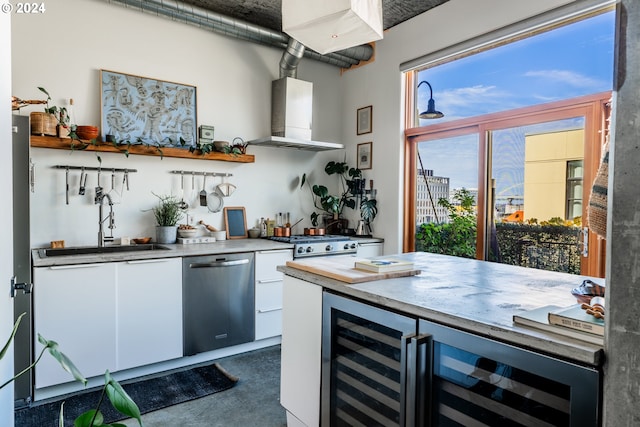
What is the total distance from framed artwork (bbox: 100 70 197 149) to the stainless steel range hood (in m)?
0.71

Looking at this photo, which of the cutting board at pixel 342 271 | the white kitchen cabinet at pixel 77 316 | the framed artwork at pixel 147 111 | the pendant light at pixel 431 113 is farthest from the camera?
the pendant light at pixel 431 113

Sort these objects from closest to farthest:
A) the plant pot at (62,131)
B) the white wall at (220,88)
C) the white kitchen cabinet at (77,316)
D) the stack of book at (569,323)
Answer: the stack of book at (569,323) → the white kitchen cabinet at (77,316) → the plant pot at (62,131) → the white wall at (220,88)

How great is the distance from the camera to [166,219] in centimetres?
359

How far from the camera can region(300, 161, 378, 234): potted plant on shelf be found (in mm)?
4465

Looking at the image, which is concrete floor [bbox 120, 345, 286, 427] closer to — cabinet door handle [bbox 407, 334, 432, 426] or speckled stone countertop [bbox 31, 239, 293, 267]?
speckled stone countertop [bbox 31, 239, 293, 267]

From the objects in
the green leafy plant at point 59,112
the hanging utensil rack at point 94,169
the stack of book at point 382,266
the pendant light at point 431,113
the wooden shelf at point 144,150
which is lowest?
the stack of book at point 382,266

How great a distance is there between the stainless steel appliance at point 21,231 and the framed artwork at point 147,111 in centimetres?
89

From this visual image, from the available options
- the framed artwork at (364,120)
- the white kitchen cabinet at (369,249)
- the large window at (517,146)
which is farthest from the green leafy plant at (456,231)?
the framed artwork at (364,120)

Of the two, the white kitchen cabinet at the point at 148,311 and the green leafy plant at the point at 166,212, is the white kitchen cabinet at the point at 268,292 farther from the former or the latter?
the green leafy plant at the point at 166,212

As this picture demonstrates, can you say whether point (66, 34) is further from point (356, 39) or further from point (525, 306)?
point (525, 306)

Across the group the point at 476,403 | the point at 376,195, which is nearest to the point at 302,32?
the point at 476,403

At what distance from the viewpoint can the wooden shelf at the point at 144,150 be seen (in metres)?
3.02

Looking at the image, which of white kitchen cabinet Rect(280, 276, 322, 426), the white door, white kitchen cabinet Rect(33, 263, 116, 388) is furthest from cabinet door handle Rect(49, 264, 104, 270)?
white kitchen cabinet Rect(280, 276, 322, 426)

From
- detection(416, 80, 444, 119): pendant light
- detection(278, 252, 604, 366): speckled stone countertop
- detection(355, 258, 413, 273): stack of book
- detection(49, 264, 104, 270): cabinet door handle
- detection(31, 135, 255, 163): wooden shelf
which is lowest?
detection(49, 264, 104, 270): cabinet door handle
